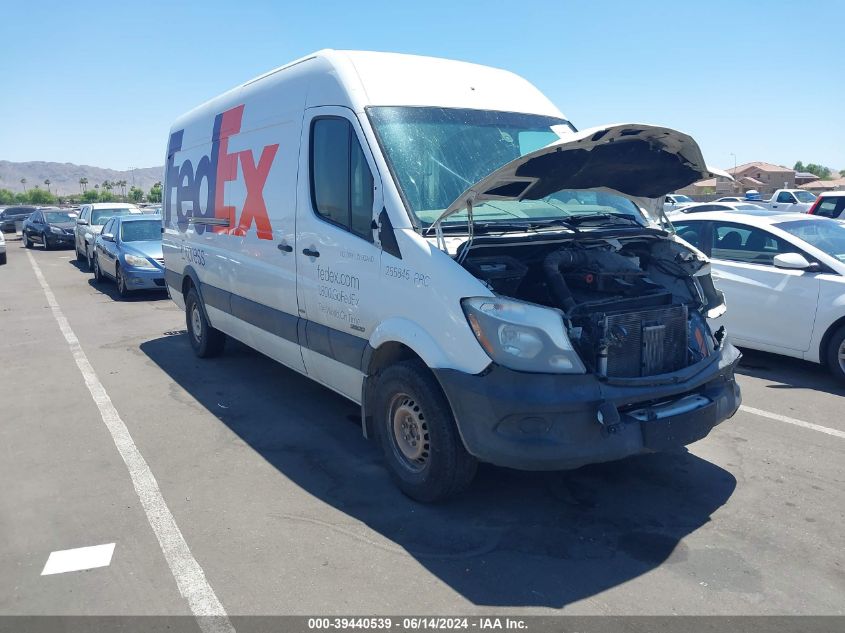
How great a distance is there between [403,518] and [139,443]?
8.35ft

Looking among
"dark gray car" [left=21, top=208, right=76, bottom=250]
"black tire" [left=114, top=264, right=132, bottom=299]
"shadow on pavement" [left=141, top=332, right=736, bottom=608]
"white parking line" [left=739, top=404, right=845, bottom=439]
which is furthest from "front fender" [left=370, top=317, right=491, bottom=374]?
"dark gray car" [left=21, top=208, right=76, bottom=250]

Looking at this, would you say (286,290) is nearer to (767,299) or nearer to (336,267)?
(336,267)

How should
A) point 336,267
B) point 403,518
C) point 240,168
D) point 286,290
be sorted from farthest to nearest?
point 240,168 → point 286,290 → point 336,267 → point 403,518

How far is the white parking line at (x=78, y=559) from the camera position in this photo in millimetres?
3727

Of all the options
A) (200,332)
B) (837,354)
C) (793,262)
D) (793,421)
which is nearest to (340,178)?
(200,332)

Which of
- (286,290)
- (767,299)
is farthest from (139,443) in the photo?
(767,299)

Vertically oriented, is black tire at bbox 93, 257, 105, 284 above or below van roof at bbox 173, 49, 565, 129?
below

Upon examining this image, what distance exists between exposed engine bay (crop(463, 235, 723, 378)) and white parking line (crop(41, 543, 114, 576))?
8.42ft

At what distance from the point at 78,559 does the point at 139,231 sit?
38.7 feet

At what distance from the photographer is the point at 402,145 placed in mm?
4668

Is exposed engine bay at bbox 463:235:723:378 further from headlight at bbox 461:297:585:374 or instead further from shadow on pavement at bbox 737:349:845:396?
shadow on pavement at bbox 737:349:845:396

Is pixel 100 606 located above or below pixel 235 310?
below

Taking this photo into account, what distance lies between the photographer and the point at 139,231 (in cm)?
1448

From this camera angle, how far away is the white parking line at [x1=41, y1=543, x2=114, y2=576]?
147 inches
